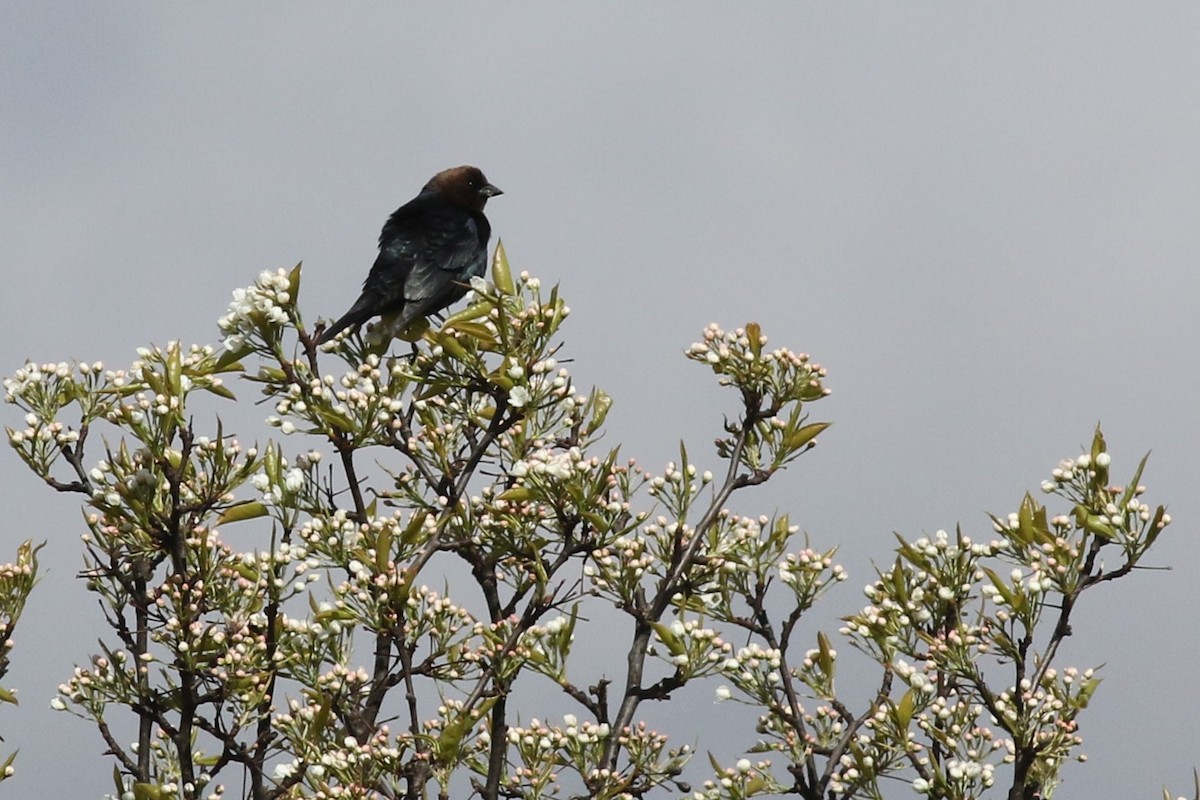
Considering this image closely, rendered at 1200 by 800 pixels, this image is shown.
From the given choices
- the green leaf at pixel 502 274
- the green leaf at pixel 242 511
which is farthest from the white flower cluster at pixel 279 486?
the green leaf at pixel 502 274

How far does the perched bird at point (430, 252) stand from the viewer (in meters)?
10.6

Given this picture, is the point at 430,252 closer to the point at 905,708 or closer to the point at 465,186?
the point at 465,186

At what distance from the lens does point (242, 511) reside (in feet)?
26.8

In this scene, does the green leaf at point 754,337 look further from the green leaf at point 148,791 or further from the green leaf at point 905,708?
the green leaf at point 148,791

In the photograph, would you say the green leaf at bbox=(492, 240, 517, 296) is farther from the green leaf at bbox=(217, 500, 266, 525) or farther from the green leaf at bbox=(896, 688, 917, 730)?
the green leaf at bbox=(896, 688, 917, 730)

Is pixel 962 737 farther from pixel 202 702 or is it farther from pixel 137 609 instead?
pixel 137 609

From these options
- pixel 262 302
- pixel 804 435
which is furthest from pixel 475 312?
pixel 804 435

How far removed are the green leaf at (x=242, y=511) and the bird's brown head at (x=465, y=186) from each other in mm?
7457

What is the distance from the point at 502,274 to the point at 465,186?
769cm

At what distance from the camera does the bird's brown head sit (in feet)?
50.0

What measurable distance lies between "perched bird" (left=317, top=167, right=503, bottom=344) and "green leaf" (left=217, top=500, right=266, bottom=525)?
3.51 ft

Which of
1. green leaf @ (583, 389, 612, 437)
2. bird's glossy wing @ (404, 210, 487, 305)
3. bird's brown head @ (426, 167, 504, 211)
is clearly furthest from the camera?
bird's brown head @ (426, 167, 504, 211)

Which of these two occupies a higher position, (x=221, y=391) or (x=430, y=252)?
(x=430, y=252)

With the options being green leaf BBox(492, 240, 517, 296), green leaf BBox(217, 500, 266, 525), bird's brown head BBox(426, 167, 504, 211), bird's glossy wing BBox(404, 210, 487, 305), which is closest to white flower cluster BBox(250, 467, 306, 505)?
green leaf BBox(217, 500, 266, 525)
